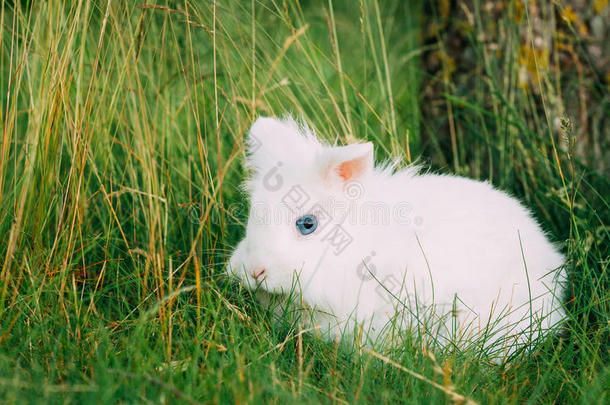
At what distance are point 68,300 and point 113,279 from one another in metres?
0.25

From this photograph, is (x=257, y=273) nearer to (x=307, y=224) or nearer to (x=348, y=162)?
(x=307, y=224)

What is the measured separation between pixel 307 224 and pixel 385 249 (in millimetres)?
361

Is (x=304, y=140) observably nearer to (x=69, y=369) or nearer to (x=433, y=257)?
(x=433, y=257)

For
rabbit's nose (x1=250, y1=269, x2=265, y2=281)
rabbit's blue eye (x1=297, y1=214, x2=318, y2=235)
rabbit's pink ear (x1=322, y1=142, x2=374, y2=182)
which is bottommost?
rabbit's nose (x1=250, y1=269, x2=265, y2=281)

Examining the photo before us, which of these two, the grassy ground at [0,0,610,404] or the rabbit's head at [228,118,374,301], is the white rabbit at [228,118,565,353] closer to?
the rabbit's head at [228,118,374,301]

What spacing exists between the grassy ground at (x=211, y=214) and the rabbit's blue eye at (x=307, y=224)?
34 centimetres

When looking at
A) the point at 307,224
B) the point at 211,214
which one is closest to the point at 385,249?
the point at 307,224

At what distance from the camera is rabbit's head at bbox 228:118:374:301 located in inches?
83.4

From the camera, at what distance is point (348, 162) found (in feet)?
7.33

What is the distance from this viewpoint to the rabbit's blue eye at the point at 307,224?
219cm

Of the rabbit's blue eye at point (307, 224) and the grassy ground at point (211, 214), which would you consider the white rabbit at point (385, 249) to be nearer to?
the rabbit's blue eye at point (307, 224)

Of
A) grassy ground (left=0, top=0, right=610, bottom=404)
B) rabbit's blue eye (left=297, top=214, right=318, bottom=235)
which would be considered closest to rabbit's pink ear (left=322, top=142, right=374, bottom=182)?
rabbit's blue eye (left=297, top=214, right=318, bottom=235)

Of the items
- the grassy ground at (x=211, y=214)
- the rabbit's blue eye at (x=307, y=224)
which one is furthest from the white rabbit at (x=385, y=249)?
the grassy ground at (x=211, y=214)

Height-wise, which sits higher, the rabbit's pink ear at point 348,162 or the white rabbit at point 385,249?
the rabbit's pink ear at point 348,162
